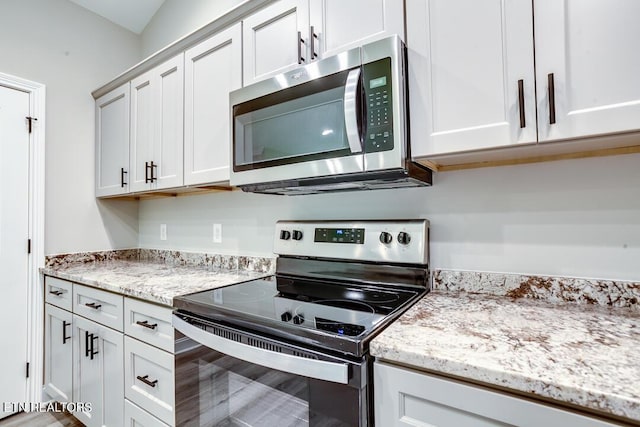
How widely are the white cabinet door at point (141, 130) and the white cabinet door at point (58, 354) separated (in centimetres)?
89

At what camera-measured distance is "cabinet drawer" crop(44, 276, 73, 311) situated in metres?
1.89

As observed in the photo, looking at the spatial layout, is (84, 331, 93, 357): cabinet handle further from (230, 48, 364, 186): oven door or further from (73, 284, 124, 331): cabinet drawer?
(230, 48, 364, 186): oven door

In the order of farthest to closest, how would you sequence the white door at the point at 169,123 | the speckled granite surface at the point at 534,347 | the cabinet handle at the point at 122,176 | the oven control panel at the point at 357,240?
the cabinet handle at the point at 122,176, the white door at the point at 169,123, the oven control panel at the point at 357,240, the speckled granite surface at the point at 534,347

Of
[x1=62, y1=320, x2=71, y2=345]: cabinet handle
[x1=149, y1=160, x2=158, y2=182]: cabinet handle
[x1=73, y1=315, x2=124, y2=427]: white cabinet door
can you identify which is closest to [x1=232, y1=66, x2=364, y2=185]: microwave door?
[x1=149, y1=160, x2=158, y2=182]: cabinet handle

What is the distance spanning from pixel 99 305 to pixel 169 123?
106 cm

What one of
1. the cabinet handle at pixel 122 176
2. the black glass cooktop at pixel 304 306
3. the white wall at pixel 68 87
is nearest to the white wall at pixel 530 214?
the black glass cooktop at pixel 304 306

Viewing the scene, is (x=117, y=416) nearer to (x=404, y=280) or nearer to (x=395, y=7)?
(x=404, y=280)

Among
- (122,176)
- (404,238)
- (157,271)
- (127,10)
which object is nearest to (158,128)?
(122,176)

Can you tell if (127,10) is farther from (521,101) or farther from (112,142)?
(521,101)

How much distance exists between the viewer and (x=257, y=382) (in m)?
0.97

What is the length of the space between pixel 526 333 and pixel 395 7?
109cm

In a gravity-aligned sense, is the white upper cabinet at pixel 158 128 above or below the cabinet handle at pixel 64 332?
above

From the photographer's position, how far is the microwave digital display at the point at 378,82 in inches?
42.1

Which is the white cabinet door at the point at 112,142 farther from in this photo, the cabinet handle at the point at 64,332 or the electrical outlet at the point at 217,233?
the cabinet handle at the point at 64,332
